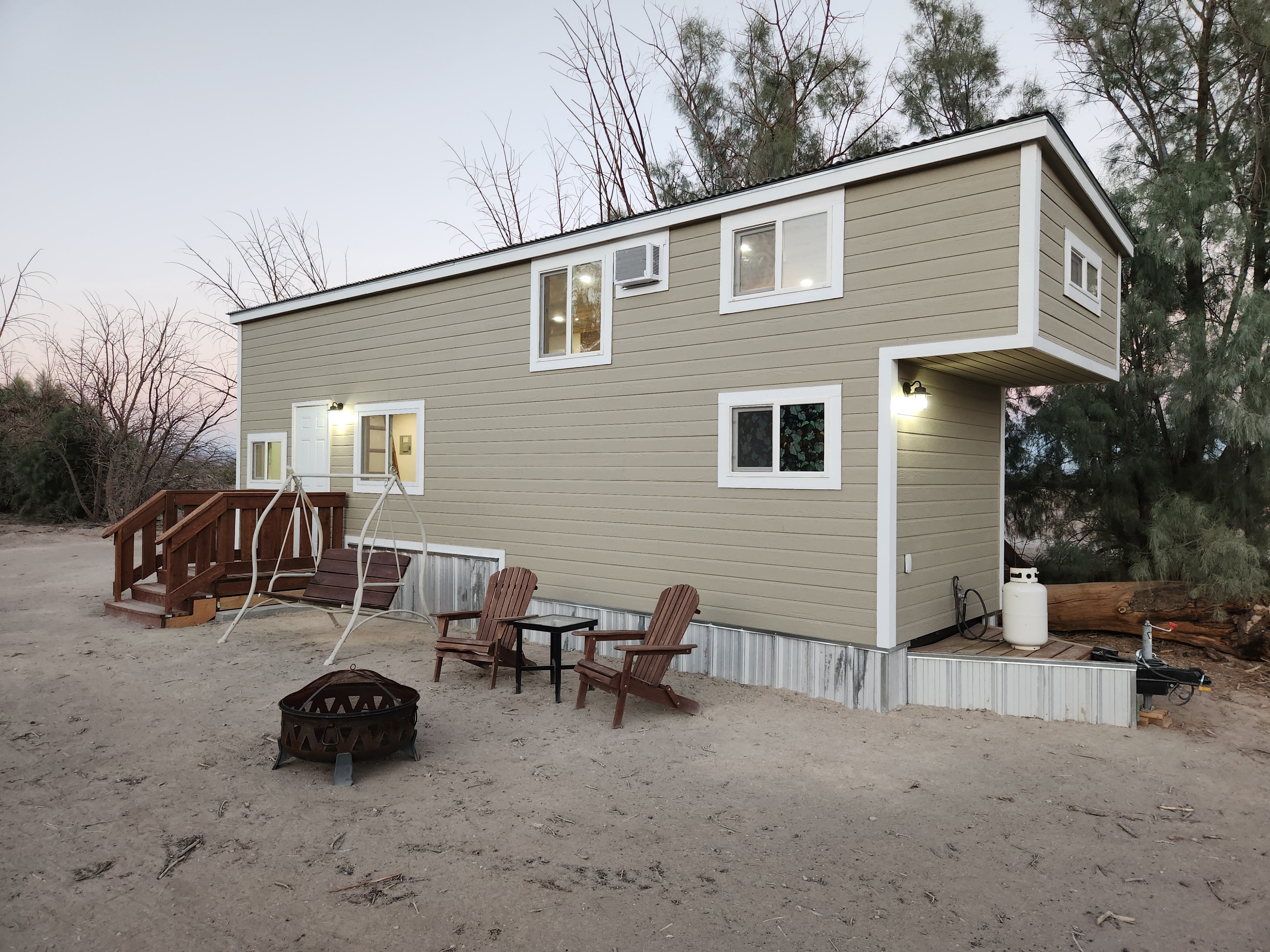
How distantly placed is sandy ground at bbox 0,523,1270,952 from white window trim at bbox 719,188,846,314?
10.4 feet

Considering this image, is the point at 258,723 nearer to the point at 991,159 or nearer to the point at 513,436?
the point at 513,436

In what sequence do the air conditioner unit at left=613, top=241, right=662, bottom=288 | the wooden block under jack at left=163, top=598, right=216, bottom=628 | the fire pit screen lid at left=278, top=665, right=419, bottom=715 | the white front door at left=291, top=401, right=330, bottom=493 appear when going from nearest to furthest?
1. the fire pit screen lid at left=278, top=665, right=419, bottom=715
2. the air conditioner unit at left=613, top=241, right=662, bottom=288
3. the wooden block under jack at left=163, top=598, right=216, bottom=628
4. the white front door at left=291, top=401, right=330, bottom=493

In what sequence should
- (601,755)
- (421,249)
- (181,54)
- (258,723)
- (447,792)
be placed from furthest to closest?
(421,249) → (181,54) → (258,723) → (601,755) → (447,792)

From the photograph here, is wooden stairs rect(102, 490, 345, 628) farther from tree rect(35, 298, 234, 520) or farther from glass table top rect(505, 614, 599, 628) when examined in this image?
tree rect(35, 298, 234, 520)

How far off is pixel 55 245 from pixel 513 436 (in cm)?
1159

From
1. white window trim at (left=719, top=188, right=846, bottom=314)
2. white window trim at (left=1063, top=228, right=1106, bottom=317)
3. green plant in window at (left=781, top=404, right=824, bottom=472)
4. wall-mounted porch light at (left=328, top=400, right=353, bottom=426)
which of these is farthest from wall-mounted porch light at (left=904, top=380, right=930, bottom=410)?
wall-mounted porch light at (left=328, top=400, right=353, bottom=426)

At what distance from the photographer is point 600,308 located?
24.8 ft

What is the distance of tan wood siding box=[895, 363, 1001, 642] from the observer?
6039 mm

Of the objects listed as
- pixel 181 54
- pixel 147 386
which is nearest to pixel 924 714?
pixel 181 54

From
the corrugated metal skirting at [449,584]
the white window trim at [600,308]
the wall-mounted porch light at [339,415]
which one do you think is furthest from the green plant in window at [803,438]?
the wall-mounted porch light at [339,415]

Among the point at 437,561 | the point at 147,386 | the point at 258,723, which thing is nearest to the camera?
the point at 258,723

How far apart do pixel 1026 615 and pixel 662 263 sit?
14.2 feet

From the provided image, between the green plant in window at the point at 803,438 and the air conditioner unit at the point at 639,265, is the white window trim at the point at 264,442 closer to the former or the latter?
the air conditioner unit at the point at 639,265

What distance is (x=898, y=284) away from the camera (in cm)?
570
